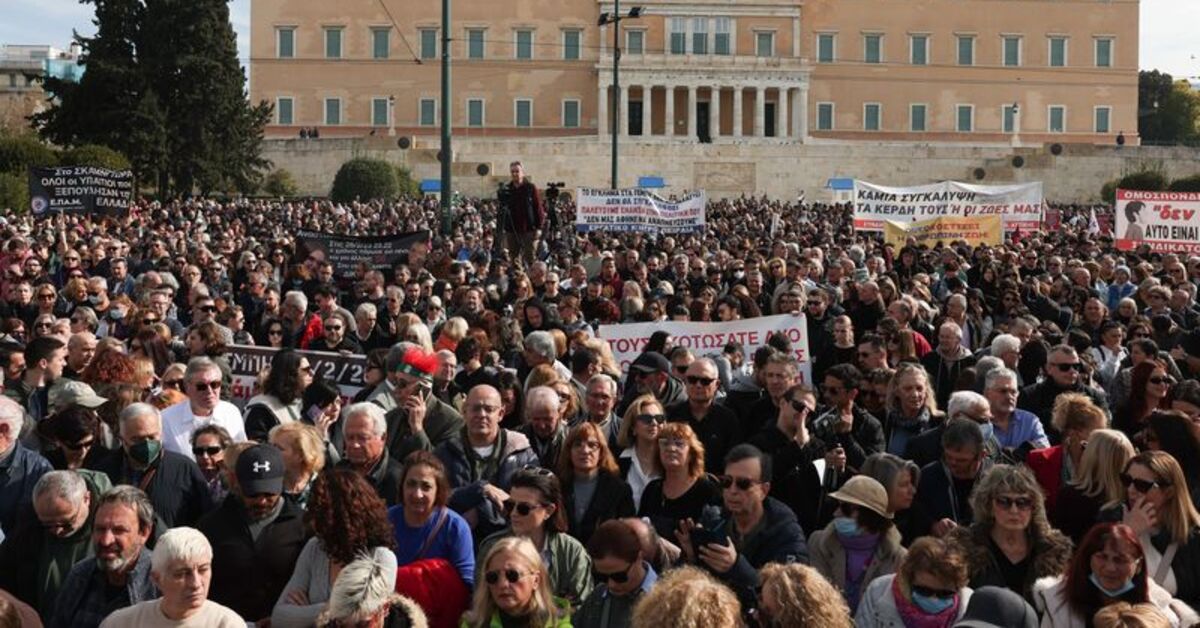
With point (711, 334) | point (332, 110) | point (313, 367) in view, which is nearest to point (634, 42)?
point (332, 110)

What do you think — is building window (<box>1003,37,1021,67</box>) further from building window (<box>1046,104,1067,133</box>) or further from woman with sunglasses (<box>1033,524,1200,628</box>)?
woman with sunglasses (<box>1033,524,1200,628</box>)

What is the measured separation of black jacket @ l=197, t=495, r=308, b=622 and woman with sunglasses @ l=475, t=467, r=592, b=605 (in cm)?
66

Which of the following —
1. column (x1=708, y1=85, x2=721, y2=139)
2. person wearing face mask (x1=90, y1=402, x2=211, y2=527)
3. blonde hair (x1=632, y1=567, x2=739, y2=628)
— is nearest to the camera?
blonde hair (x1=632, y1=567, x2=739, y2=628)

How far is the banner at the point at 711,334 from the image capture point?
10727mm

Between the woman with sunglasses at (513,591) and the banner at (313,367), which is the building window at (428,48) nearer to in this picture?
the banner at (313,367)

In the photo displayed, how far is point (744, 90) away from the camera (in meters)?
72.3

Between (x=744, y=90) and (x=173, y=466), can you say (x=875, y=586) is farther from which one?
(x=744, y=90)

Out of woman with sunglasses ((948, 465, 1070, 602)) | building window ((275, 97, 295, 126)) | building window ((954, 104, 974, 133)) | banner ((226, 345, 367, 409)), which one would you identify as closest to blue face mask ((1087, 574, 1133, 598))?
woman with sunglasses ((948, 465, 1070, 602))

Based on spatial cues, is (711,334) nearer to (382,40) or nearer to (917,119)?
(382,40)

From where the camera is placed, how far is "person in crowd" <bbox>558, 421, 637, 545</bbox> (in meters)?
6.24

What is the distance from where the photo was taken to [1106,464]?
6.22 metres

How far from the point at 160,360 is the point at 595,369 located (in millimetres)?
2516

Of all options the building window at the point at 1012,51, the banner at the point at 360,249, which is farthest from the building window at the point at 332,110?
the banner at the point at 360,249

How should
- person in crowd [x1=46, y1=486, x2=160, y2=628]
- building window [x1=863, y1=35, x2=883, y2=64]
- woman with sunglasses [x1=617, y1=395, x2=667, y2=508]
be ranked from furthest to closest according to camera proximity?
1. building window [x1=863, y1=35, x2=883, y2=64]
2. woman with sunglasses [x1=617, y1=395, x2=667, y2=508]
3. person in crowd [x1=46, y1=486, x2=160, y2=628]
